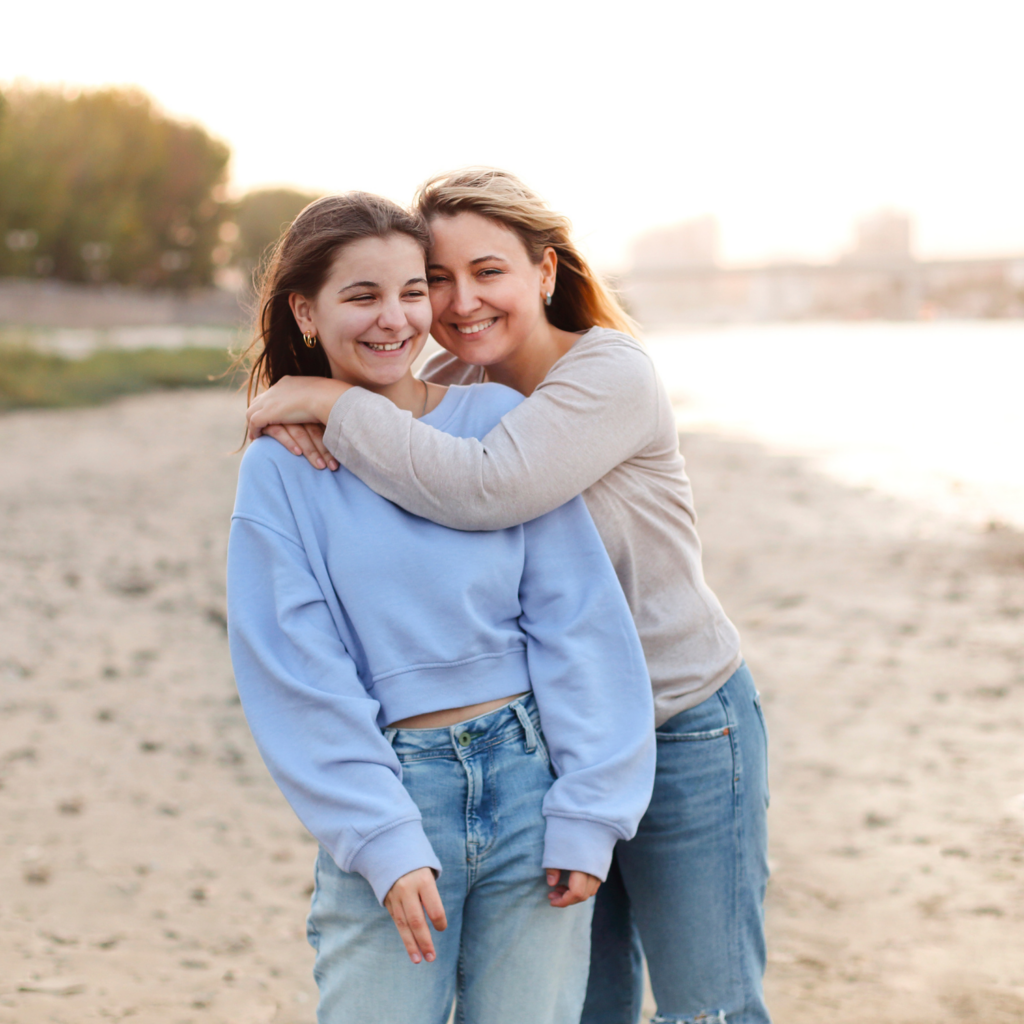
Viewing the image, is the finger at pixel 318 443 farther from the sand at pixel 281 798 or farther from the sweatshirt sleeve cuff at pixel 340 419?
the sand at pixel 281 798

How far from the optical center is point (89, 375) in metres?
24.1

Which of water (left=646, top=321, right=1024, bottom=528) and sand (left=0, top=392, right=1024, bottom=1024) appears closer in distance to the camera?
sand (left=0, top=392, right=1024, bottom=1024)

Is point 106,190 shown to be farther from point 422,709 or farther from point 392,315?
point 422,709

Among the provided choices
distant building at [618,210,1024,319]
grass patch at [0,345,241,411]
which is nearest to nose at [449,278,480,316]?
grass patch at [0,345,241,411]

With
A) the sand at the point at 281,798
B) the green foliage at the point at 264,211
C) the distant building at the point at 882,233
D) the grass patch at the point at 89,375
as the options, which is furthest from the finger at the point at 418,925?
the distant building at the point at 882,233

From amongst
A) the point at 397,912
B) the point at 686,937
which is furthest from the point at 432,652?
the point at 686,937

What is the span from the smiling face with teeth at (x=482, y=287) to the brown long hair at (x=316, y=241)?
0.20 ft

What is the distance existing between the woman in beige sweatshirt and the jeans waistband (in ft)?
1.03

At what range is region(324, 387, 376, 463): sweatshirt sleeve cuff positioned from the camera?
1874 mm

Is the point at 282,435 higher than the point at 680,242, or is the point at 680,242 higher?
the point at 680,242

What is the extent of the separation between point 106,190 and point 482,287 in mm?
59184

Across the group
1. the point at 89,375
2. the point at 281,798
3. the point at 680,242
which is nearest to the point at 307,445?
the point at 281,798

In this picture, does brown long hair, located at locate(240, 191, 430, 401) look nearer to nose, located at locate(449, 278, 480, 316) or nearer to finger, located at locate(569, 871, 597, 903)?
nose, located at locate(449, 278, 480, 316)

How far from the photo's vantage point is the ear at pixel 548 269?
2.15m
